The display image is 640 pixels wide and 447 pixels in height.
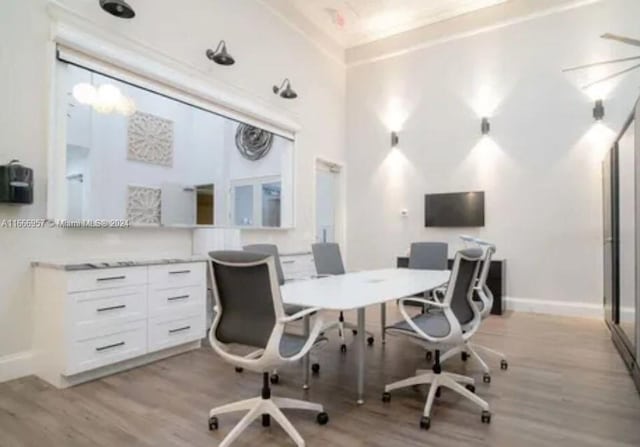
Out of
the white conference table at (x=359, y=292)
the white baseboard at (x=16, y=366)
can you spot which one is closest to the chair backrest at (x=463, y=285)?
the white conference table at (x=359, y=292)

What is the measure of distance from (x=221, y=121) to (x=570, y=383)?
14.7ft

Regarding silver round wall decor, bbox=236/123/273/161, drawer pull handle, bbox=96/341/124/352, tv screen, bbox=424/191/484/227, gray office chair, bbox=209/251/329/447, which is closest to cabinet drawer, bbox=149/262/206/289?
drawer pull handle, bbox=96/341/124/352

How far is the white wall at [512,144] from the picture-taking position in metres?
5.19

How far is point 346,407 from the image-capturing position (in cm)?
242

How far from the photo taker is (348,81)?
7332 mm

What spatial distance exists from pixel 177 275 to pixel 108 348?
790 mm

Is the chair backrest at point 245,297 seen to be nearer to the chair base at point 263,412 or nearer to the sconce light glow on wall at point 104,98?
the chair base at point 263,412

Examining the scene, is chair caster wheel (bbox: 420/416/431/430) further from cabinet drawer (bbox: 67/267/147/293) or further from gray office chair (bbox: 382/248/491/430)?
cabinet drawer (bbox: 67/267/147/293)

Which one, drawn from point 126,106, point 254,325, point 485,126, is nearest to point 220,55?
point 126,106

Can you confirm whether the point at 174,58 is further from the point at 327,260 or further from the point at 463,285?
the point at 463,285

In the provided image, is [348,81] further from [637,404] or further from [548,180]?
[637,404]

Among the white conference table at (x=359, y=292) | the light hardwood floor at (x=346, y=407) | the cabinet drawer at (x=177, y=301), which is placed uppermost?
the white conference table at (x=359, y=292)

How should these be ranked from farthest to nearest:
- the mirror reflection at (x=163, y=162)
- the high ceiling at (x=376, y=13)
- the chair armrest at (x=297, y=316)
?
the high ceiling at (x=376, y=13) < the mirror reflection at (x=163, y=162) < the chair armrest at (x=297, y=316)

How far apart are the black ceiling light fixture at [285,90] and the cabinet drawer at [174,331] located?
127 inches
